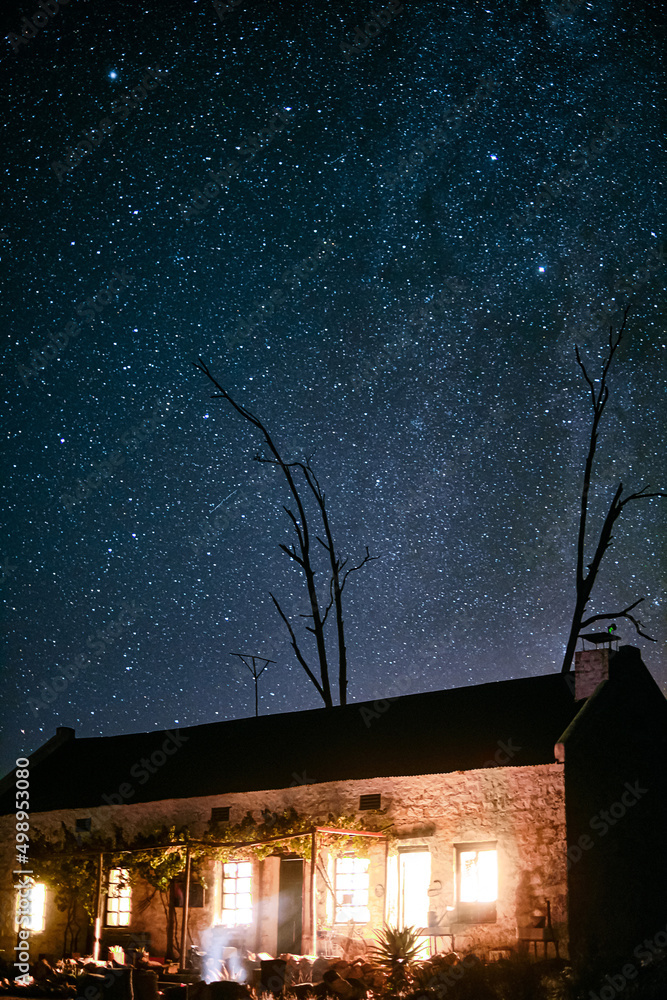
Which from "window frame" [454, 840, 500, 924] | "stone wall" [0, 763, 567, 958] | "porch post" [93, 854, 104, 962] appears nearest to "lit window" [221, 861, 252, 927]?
"stone wall" [0, 763, 567, 958]

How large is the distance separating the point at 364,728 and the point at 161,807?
4479mm

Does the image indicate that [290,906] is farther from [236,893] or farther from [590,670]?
[590,670]

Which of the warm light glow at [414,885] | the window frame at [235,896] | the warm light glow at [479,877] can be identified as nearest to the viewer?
the warm light glow at [479,877]

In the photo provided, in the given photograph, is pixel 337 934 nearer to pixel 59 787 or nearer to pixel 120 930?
pixel 120 930

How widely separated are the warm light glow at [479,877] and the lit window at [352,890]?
1874 mm

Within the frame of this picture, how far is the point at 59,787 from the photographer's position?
24.0 m

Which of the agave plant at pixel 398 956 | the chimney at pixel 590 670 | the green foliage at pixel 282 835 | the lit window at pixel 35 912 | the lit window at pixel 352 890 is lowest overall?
the lit window at pixel 35 912

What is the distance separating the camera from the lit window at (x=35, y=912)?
21.6m

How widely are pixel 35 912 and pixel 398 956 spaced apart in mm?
10271

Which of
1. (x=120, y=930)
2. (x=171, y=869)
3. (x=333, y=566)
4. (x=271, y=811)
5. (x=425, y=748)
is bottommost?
(x=120, y=930)

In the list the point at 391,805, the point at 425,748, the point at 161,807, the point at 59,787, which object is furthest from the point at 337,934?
the point at 59,787

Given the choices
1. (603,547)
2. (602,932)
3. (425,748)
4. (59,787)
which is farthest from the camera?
(603,547)

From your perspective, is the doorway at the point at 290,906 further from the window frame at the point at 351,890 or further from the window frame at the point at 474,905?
the window frame at the point at 474,905

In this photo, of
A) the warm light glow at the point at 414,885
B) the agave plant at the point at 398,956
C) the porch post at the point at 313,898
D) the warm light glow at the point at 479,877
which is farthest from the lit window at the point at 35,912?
the warm light glow at the point at 479,877
